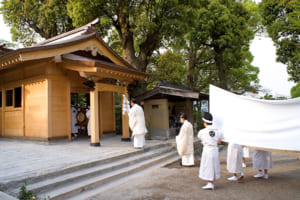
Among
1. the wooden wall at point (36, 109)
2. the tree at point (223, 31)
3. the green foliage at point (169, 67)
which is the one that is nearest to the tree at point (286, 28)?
the tree at point (223, 31)

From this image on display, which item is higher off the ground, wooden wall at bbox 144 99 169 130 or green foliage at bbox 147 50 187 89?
green foliage at bbox 147 50 187 89

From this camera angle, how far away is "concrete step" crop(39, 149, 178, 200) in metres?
4.30

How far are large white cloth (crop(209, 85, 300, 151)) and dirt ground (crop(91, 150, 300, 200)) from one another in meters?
1.10

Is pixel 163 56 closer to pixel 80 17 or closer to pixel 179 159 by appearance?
pixel 80 17

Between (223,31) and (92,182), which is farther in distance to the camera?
(223,31)

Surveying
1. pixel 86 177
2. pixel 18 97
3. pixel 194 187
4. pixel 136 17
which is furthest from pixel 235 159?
pixel 18 97

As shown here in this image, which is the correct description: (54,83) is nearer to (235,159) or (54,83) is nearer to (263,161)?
(235,159)

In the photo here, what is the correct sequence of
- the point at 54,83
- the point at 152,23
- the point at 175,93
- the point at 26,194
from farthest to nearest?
the point at 152,23 → the point at 175,93 → the point at 54,83 → the point at 26,194

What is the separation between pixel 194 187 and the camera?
514cm

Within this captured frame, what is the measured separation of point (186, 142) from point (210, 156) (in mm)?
2179

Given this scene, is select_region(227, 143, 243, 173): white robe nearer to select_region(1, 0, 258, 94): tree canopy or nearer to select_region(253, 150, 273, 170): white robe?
select_region(253, 150, 273, 170): white robe

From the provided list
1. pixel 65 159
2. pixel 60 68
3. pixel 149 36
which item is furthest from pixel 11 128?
pixel 149 36

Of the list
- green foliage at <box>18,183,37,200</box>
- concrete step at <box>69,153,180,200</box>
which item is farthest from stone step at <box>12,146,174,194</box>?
concrete step at <box>69,153,180,200</box>

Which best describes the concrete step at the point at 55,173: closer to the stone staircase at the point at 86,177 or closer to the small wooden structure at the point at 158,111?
the stone staircase at the point at 86,177
